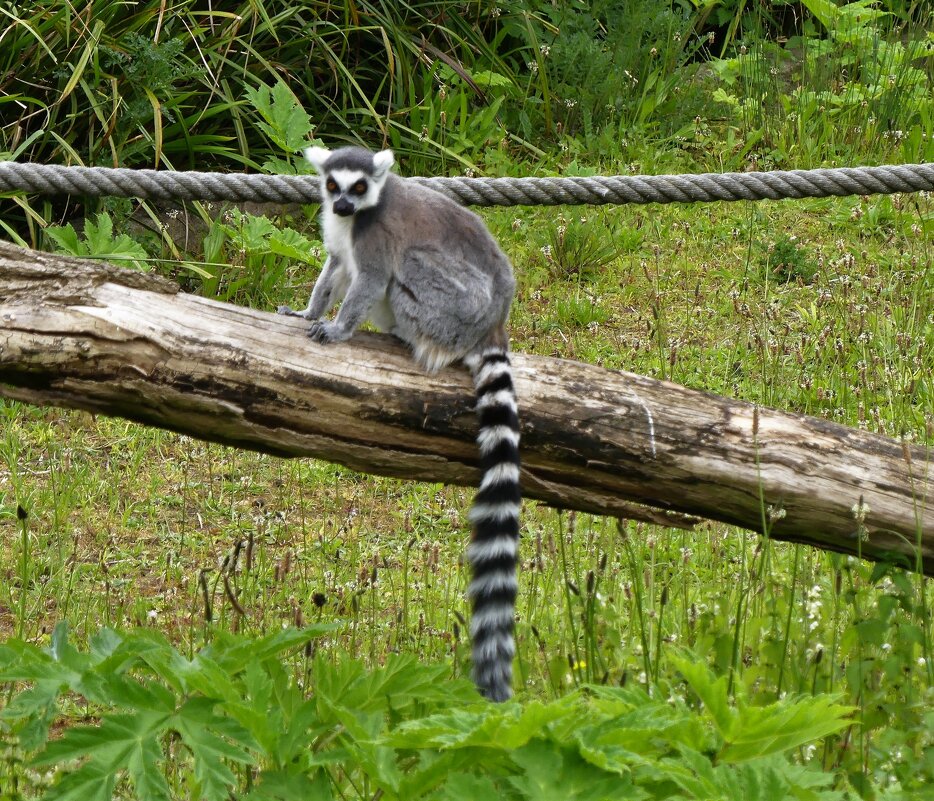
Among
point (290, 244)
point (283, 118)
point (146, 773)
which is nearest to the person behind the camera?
point (146, 773)

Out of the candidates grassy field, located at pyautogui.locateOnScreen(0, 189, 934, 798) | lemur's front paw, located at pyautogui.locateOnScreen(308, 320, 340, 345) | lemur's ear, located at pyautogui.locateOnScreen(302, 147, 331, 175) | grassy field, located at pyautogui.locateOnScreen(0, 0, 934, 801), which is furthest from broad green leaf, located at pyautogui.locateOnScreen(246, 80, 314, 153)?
lemur's front paw, located at pyautogui.locateOnScreen(308, 320, 340, 345)

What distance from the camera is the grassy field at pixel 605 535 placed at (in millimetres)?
2742

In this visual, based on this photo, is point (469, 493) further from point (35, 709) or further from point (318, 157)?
point (35, 709)

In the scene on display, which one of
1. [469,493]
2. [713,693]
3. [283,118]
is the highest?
[283,118]

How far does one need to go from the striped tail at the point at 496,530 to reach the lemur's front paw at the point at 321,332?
16.8 inches

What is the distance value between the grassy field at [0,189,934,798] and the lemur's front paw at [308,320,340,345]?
0.59 m

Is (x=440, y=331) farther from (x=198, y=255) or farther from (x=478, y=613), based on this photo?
(x=198, y=255)

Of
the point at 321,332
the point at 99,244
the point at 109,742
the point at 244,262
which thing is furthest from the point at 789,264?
the point at 109,742

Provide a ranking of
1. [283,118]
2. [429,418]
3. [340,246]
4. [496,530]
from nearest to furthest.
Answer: [496,530] < [429,418] < [340,246] < [283,118]

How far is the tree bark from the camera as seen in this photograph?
9.21 ft

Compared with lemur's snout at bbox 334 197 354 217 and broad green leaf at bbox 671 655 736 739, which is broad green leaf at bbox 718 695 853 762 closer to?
broad green leaf at bbox 671 655 736 739

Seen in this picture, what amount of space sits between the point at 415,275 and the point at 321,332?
90cm

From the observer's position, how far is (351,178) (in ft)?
12.6

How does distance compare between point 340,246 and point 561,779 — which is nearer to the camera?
point 561,779
